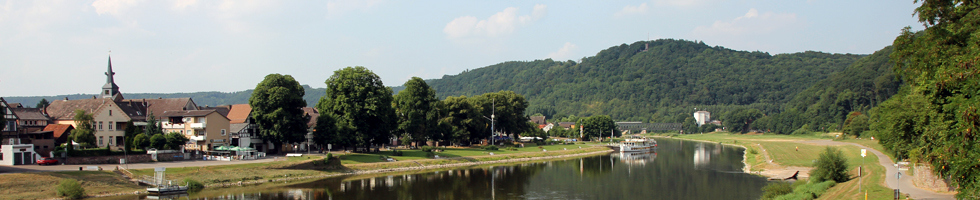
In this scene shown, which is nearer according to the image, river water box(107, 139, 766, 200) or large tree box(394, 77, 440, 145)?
river water box(107, 139, 766, 200)

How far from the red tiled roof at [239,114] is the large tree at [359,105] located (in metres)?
8.89

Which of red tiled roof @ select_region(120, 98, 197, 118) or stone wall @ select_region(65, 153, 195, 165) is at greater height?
red tiled roof @ select_region(120, 98, 197, 118)

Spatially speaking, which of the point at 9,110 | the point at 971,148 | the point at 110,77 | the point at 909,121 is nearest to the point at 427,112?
the point at 9,110

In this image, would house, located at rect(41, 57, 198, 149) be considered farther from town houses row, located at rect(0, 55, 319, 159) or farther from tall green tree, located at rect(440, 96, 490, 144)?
tall green tree, located at rect(440, 96, 490, 144)

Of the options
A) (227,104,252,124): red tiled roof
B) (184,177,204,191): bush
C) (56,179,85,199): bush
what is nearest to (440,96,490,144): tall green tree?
(227,104,252,124): red tiled roof

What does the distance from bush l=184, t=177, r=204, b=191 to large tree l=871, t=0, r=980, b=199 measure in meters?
39.6

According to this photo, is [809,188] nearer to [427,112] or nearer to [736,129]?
[427,112]

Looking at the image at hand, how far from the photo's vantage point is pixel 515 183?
4881 centimetres

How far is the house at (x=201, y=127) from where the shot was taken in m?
56.8

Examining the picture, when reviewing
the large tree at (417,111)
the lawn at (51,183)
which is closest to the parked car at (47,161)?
the lawn at (51,183)

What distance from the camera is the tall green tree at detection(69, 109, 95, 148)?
50.6 metres

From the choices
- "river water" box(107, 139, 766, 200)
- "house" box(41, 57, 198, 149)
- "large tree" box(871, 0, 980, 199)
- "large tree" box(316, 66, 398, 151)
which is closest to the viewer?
"large tree" box(871, 0, 980, 199)

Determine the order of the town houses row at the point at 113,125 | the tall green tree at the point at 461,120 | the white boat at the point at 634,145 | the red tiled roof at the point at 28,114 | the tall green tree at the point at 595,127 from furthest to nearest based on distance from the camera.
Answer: the tall green tree at the point at 595,127 < the white boat at the point at 634,145 < the tall green tree at the point at 461,120 < the red tiled roof at the point at 28,114 < the town houses row at the point at 113,125

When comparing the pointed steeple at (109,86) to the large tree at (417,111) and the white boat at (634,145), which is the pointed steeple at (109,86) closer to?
the large tree at (417,111)
